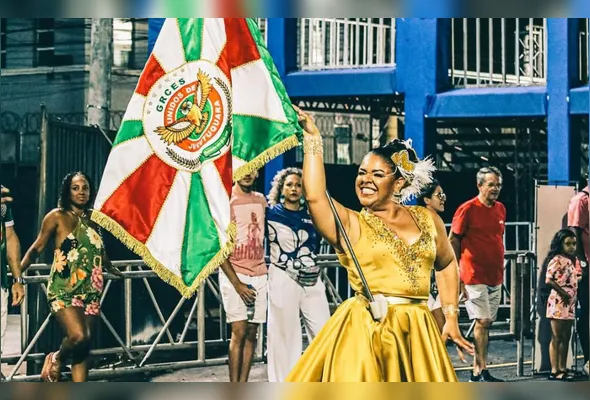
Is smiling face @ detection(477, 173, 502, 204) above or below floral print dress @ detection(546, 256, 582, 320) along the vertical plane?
above

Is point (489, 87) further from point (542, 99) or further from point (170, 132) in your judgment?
A: point (170, 132)

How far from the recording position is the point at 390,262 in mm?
6738

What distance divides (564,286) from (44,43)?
4.74m

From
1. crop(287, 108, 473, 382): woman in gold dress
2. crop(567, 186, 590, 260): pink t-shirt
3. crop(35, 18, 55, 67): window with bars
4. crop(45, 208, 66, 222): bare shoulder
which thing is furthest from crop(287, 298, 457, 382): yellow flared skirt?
crop(35, 18, 55, 67): window with bars

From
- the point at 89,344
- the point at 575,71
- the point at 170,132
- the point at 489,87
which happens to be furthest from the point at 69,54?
the point at 575,71

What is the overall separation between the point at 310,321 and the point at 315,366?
130 cm

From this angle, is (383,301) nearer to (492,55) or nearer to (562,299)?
(562,299)

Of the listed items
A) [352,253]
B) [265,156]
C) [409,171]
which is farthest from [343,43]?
[352,253]

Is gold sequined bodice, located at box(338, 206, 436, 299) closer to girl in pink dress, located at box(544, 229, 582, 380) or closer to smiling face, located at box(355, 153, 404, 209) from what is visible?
smiling face, located at box(355, 153, 404, 209)

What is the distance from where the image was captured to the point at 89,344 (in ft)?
26.0

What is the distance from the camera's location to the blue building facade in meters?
9.13

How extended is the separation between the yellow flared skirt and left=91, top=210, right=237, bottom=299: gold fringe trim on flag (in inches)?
51.0

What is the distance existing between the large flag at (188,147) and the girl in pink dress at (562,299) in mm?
2214

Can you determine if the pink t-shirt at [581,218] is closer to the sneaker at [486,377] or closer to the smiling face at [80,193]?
the sneaker at [486,377]
